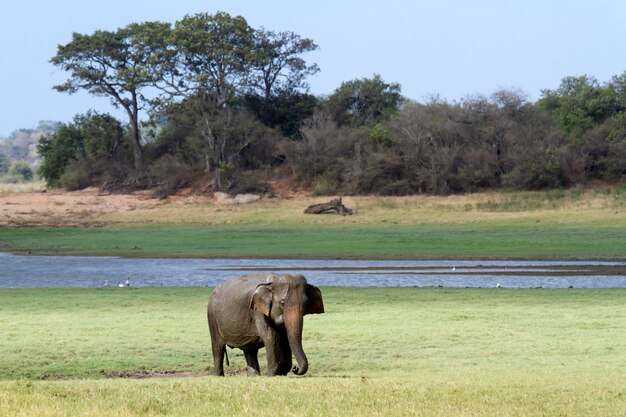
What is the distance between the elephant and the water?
15046 mm

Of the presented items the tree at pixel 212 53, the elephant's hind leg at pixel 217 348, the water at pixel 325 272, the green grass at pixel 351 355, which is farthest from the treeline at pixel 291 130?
the elephant's hind leg at pixel 217 348

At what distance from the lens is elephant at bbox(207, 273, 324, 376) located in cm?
1316

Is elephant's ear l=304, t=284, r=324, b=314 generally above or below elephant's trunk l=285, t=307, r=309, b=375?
above

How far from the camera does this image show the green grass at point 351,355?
10578mm

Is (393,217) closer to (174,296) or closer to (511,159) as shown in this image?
(511,159)

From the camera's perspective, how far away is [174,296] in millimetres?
25438

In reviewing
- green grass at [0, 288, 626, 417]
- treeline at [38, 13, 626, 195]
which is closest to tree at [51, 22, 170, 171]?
treeline at [38, 13, 626, 195]

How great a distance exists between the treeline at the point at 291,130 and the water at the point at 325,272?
19.8 metres

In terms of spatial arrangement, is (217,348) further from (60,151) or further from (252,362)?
(60,151)

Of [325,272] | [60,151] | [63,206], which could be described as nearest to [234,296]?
[325,272]

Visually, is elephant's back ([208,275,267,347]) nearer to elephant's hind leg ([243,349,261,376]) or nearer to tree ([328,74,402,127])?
elephant's hind leg ([243,349,261,376])

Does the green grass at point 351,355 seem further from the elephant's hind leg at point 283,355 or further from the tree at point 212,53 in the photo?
the tree at point 212,53

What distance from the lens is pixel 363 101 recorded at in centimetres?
7331

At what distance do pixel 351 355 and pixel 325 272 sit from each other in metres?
17.8
